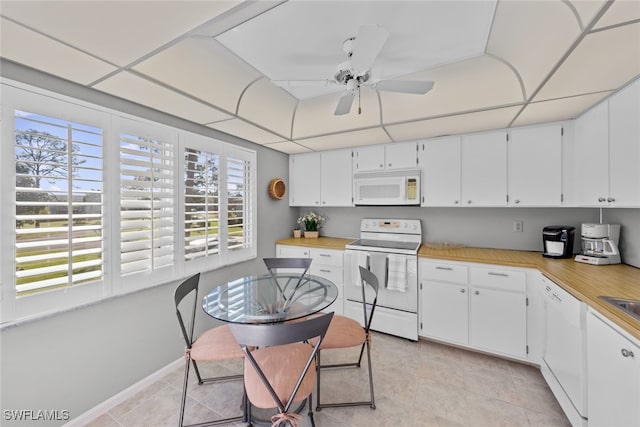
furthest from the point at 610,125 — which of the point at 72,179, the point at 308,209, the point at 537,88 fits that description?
the point at 72,179

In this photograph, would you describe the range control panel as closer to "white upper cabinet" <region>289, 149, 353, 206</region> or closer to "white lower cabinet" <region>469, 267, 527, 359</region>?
"white upper cabinet" <region>289, 149, 353, 206</region>

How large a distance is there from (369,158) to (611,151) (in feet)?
7.04

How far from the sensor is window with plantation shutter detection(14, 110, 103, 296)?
4.81ft

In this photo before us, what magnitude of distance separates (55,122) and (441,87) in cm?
277

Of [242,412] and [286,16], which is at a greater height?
[286,16]

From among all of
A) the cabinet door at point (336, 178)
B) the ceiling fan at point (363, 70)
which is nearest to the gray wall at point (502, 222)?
the cabinet door at point (336, 178)

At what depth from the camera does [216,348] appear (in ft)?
5.54

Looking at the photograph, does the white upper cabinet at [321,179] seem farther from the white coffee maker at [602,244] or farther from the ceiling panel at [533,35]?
the white coffee maker at [602,244]

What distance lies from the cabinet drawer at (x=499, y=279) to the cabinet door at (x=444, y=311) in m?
0.16

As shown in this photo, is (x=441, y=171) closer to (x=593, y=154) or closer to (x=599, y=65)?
(x=593, y=154)

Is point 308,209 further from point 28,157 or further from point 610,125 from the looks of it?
point 610,125

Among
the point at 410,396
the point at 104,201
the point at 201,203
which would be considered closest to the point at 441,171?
the point at 410,396

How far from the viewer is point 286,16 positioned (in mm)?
1442

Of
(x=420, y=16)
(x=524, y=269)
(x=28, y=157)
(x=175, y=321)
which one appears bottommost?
(x=175, y=321)
